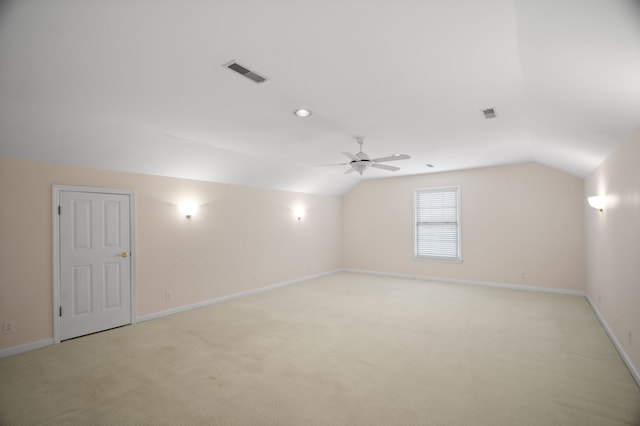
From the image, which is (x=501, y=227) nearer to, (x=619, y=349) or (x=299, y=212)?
(x=619, y=349)

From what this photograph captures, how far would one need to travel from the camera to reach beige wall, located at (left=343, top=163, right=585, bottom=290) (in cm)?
623

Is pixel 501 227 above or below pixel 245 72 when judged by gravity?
below

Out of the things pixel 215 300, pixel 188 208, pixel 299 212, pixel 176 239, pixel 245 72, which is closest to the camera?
pixel 245 72

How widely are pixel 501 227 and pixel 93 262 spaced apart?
→ 758 centimetres

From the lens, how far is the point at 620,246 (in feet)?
11.3

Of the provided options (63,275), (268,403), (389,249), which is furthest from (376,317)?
(63,275)

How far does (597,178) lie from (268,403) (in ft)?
18.0

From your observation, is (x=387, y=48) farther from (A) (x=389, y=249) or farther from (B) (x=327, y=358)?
(A) (x=389, y=249)

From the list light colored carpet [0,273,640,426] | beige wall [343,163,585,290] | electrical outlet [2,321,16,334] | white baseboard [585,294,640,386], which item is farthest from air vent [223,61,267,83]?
beige wall [343,163,585,290]

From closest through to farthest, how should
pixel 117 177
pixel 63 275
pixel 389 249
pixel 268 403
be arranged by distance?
pixel 268 403 → pixel 63 275 → pixel 117 177 → pixel 389 249

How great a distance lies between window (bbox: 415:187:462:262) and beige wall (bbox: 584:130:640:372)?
2.85 m

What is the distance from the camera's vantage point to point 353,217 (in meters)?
9.24

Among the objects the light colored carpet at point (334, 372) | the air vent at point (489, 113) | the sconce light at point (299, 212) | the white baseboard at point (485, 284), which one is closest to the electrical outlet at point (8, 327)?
the light colored carpet at point (334, 372)

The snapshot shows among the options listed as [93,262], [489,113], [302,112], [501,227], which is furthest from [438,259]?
[93,262]
